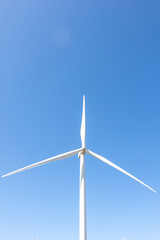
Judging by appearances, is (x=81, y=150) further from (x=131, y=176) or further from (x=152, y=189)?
(x=152, y=189)

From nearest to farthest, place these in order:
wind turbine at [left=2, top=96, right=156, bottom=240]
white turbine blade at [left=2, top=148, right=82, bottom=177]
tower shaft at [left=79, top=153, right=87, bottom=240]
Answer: tower shaft at [left=79, top=153, right=87, bottom=240] → wind turbine at [left=2, top=96, right=156, bottom=240] → white turbine blade at [left=2, top=148, right=82, bottom=177]

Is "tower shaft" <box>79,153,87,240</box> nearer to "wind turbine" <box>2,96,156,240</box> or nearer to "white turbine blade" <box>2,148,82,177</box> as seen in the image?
"wind turbine" <box>2,96,156,240</box>

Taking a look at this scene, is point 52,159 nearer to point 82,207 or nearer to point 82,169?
point 82,169

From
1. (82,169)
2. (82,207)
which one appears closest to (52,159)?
(82,169)

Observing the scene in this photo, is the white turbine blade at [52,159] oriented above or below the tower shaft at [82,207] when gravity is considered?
above

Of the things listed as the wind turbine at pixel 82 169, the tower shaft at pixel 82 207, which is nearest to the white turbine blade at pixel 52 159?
the wind turbine at pixel 82 169

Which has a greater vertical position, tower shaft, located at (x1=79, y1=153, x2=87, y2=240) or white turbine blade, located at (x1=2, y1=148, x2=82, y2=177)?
white turbine blade, located at (x1=2, y1=148, x2=82, y2=177)

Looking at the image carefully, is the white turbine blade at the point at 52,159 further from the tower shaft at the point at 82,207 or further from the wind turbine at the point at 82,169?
the tower shaft at the point at 82,207

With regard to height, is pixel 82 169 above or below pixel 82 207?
above

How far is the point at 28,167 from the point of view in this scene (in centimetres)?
2239

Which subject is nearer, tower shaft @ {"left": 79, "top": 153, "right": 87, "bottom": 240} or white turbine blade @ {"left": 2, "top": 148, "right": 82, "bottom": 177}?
tower shaft @ {"left": 79, "top": 153, "right": 87, "bottom": 240}

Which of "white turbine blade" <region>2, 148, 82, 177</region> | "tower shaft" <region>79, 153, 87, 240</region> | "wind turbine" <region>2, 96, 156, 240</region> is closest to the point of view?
"tower shaft" <region>79, 153, 87, 240</region>

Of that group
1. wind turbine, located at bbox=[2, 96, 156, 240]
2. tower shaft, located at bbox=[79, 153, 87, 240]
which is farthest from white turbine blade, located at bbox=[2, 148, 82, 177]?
tower shaft, located at bbox=[79, 153, 87, 240]

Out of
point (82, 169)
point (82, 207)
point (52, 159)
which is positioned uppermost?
point (52, 159)
